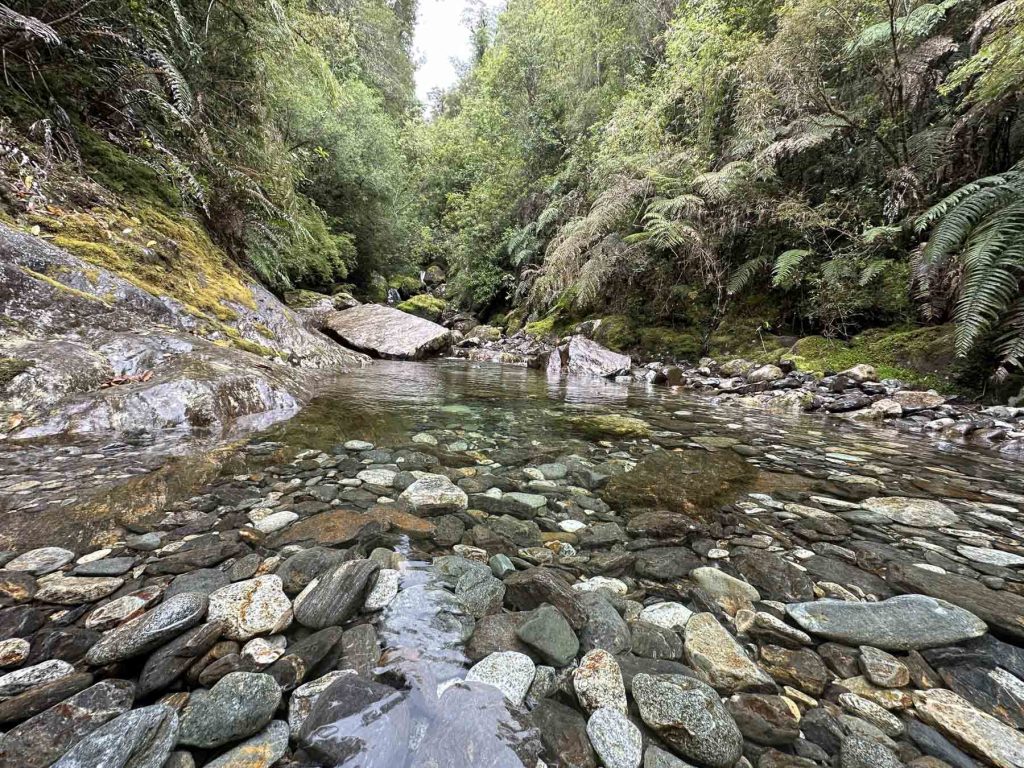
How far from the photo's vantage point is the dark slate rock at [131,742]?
0.58 m

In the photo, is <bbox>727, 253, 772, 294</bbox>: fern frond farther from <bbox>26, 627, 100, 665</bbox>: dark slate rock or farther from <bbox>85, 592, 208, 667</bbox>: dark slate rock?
<bbox>26, 627, 100, 665</bbox>: dark slate rock

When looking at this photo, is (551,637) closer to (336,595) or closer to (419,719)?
(419,719)

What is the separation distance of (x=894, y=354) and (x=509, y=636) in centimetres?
677

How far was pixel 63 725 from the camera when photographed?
2.06 ft

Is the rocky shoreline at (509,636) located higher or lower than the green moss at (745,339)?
lower

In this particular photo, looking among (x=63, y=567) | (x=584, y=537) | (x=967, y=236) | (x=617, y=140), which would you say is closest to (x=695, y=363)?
(x=967, y=236)

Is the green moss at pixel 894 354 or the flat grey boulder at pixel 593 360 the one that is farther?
the flat grey boulder at pixel 593 360

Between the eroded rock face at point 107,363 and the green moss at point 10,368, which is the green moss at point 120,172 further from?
the green moss at point 10,368

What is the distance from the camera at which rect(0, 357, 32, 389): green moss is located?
6.35 ft

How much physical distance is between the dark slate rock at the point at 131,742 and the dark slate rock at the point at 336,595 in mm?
319

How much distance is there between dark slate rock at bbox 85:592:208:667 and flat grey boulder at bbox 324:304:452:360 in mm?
8031

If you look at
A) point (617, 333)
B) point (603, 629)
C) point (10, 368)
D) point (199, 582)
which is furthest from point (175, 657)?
point (617, 333)

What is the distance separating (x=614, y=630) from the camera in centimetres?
103

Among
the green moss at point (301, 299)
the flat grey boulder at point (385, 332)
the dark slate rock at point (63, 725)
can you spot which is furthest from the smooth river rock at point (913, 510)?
the green moss at point (301, 299)
